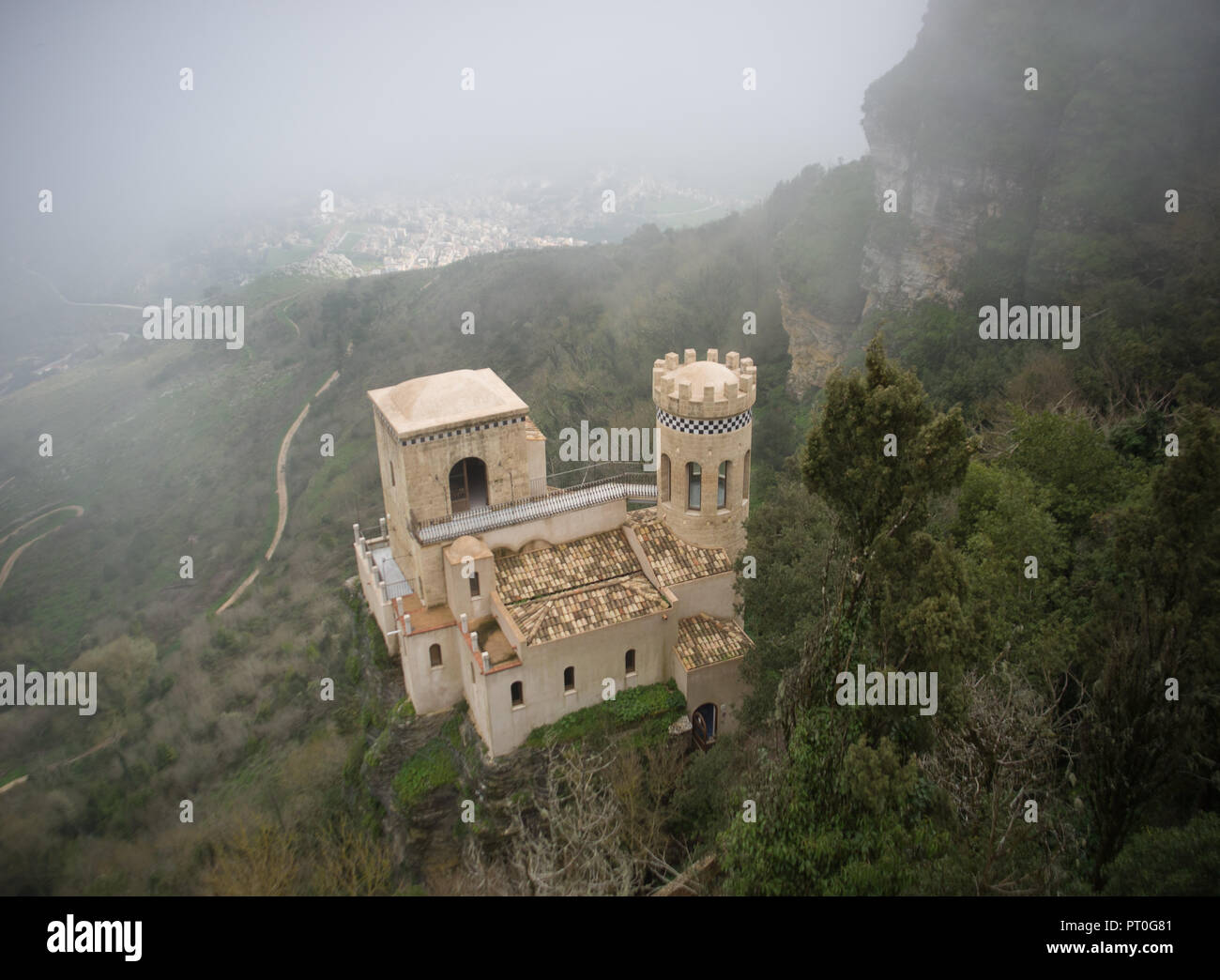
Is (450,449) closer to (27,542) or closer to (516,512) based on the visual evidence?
(516,512)

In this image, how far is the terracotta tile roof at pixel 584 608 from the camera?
1814cm

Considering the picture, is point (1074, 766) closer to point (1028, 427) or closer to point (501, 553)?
point (1028, 427)

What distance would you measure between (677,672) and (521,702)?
12.2 feet

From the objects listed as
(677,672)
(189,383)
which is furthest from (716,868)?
(189,383)

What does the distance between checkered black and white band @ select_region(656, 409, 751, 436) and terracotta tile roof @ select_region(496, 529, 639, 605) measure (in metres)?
3.28

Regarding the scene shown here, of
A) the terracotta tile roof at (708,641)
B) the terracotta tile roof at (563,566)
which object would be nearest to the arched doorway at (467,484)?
the terracotta tile roof at (563,566)

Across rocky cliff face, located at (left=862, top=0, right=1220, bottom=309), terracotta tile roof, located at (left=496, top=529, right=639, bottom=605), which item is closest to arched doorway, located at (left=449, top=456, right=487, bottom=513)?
terracotta tile roof, located at (left=496, top=529, right=639, bottom=605)

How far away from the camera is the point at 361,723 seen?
23984 millimetres

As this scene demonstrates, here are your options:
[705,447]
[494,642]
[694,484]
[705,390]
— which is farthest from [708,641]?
[705,390]

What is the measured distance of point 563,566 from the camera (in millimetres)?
20016

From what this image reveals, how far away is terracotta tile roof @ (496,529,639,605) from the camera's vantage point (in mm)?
19500

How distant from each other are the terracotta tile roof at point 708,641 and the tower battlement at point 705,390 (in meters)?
5.03

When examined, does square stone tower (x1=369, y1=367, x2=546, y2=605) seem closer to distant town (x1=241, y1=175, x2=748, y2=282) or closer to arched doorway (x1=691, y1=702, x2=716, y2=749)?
arched doorway (x1=691, y1=702, x2=716, y2=749)

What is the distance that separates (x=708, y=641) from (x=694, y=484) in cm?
380
